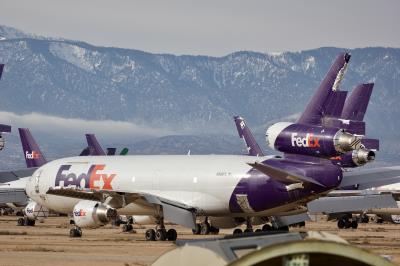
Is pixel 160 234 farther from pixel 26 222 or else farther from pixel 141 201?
pixel 26 222

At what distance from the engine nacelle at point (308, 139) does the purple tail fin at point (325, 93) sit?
7.06 ft

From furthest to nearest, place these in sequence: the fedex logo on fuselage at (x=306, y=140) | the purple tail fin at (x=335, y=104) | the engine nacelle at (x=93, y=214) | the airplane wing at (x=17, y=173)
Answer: the airplane wing at (x=17, y=173), the engine nacelle at (x=93, y=214), the purple tail fin at (x=335, y=104), the fedex logo on fuselage at (x=306, y=140)

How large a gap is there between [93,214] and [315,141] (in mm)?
11456

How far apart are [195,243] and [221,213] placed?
129ft

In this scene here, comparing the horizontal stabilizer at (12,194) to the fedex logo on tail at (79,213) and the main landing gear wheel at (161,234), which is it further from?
the main landing gear wheel at (161,234)

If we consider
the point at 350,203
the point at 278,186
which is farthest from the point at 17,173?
the point at 278,186

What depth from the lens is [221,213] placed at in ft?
158

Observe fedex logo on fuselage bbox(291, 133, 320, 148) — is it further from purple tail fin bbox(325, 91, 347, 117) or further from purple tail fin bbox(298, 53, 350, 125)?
purple tail fin bbox(325, 91, 347, 117)

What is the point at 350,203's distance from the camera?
60094 mm

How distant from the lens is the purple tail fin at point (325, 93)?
43.0 metres

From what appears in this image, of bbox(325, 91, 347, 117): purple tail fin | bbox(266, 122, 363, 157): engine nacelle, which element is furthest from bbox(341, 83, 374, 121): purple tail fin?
bbox(266, 122, 363, 157): engine nacelle

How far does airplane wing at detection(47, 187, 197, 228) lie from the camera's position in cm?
4606

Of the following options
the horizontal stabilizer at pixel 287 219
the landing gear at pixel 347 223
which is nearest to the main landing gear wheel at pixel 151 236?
the horizontal stabilizer at pixel 287 219

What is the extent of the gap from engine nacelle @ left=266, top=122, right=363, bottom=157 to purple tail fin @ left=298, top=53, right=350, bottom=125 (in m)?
2.15
